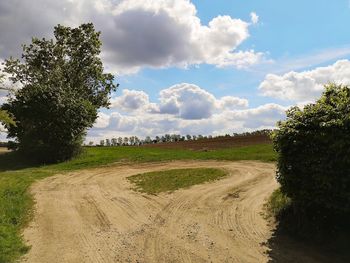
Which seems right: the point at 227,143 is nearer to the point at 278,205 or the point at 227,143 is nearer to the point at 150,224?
the point at 278,205

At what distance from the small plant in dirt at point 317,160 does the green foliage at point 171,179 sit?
7316 millimetres

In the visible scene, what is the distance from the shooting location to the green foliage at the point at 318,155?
9.73 meters

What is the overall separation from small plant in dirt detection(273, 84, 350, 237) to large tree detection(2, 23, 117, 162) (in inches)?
945

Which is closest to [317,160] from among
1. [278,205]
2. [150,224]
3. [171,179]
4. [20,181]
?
[278,205]

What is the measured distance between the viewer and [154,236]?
1130 centimetres

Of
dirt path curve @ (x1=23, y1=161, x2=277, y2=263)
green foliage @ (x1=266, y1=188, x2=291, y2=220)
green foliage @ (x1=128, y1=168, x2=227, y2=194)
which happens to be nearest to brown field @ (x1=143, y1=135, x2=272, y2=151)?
green foliage @ (x1=128, y1=168, x2=227, y2=194)


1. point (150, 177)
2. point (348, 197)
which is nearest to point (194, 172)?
point (150, 177)

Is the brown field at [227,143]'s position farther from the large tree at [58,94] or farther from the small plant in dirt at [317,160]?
the small plant in dirt at [317,160]

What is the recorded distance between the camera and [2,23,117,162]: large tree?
33.4 metres

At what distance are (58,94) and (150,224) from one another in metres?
23.7

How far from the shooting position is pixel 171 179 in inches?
789

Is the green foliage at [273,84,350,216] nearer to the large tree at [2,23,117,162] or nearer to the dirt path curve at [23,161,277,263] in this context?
the dirt path curve at [23,161,277,263]

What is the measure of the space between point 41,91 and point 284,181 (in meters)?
26.2

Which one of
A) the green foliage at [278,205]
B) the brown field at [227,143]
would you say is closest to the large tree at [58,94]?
the brown field at [227,143]
